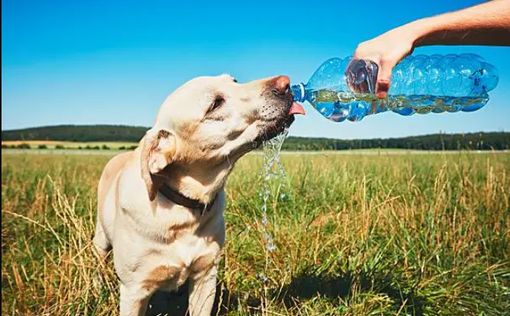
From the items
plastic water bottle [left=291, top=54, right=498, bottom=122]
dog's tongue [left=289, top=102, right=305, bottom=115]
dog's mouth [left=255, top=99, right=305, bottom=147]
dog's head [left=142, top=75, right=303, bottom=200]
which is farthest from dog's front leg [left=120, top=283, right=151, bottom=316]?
plastic water bottle [left=291, top=54, right=498, bottom=122]

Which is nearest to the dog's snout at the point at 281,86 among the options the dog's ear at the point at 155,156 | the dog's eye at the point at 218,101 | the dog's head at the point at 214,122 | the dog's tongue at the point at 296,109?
the dog's head at the point at 214,122

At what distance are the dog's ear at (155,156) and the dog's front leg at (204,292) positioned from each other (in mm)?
722

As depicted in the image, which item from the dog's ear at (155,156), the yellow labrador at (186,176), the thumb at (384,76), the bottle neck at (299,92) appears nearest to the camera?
the thumb at (384,76)

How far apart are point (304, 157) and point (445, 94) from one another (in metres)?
4.62

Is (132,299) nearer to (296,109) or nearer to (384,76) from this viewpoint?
(296,109)

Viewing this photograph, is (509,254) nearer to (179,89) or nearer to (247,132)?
(247,132)

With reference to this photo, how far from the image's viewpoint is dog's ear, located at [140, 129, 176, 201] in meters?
2.89

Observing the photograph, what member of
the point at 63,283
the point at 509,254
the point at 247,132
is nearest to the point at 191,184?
the point at 247,132

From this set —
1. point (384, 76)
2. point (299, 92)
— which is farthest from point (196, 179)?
point (384, 76)

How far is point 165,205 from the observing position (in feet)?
10.1

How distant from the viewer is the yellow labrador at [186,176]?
3.01 meters

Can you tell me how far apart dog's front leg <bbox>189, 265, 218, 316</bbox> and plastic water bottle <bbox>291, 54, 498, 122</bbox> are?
54.7 inches

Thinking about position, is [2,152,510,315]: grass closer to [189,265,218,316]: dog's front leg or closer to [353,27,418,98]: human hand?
[189,265,218,316]: dog's front leg

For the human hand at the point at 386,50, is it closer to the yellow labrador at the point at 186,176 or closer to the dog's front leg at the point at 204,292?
the yellow labrador at the point at 186,176
